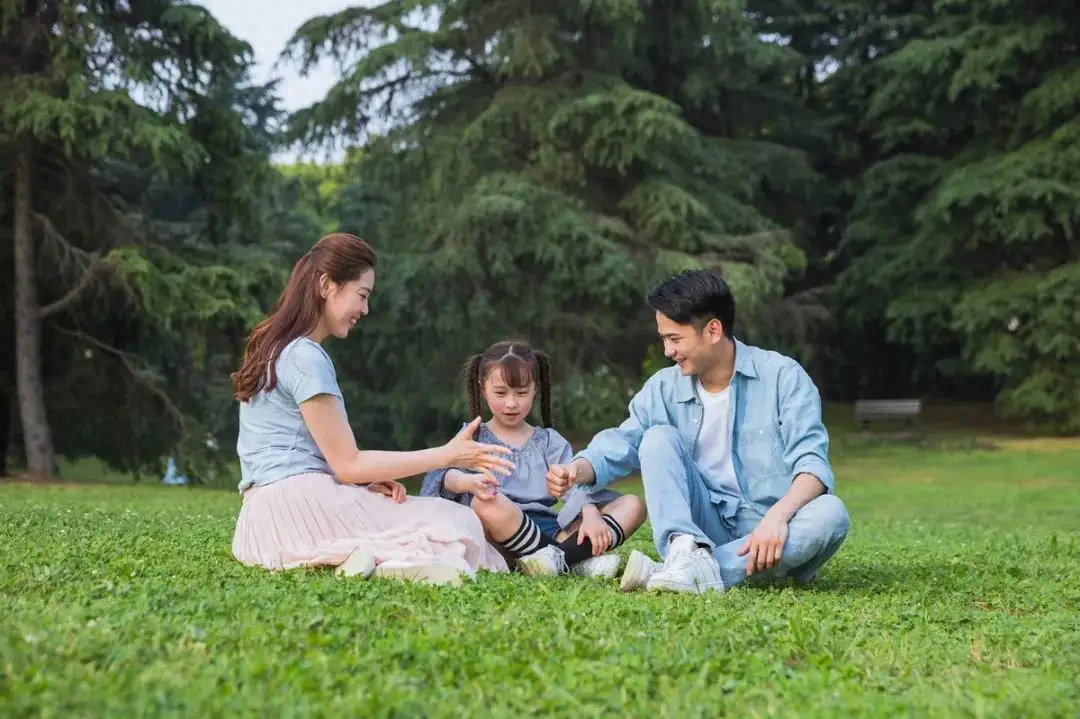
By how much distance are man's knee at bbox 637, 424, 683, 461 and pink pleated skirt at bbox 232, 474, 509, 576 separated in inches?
32.0

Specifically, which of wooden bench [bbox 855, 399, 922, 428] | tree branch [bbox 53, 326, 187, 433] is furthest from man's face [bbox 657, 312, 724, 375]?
wooden bench [bbox 855, 399, 922, 428]

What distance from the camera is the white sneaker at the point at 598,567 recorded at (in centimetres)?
549

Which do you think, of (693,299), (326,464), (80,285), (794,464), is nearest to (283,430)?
(326,464)

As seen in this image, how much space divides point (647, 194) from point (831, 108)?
981 centimetres

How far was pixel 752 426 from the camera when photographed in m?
5.48

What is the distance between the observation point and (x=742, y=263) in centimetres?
2091

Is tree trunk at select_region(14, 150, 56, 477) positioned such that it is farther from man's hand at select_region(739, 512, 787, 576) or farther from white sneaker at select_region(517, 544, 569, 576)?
man's hand at select_region(739, 512, 787, 576)

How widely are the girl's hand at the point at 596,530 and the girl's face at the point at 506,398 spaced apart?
613 mm

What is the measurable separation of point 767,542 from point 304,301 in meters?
2.06

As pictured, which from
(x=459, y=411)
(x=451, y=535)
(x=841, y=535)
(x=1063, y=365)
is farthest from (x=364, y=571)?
(x=1063, y=365)

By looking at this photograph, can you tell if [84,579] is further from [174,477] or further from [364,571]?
[174,477]

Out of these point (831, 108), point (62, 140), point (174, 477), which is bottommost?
point (174, 477)

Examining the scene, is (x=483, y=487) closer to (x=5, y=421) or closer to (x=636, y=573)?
(x=636, y=573)

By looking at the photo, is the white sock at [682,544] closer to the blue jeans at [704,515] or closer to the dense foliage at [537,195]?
the blue jeans at [704,515]
